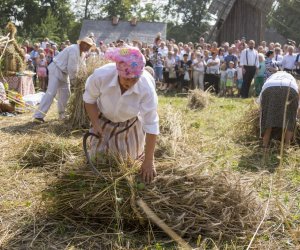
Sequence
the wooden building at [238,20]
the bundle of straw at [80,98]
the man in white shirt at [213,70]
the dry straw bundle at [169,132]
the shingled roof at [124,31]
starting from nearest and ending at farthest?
the dry straw bundle at [169,132], the bundle of straw at [80,98], the man in white shirt at [213,70], the wooden building at [238,20], the shingled roof at [124,31]

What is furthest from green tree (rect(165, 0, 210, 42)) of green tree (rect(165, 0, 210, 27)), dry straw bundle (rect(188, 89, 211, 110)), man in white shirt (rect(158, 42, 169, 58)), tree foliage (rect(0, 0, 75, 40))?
dry straw bundle (rect(188, 89, 211, 110))

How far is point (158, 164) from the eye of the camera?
3377 mm

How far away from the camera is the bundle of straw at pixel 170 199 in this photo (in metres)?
3.12

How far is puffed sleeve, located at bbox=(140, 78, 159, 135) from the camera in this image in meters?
3.20

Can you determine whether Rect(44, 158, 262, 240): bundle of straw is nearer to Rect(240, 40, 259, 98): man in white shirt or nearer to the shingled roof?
Rect(240, 40, 259, 98): man in white shirt

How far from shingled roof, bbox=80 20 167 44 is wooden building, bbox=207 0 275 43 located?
3653mm

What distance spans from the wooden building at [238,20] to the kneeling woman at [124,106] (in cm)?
2278

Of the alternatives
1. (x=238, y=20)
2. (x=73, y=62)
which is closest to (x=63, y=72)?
(x=73, y=62)

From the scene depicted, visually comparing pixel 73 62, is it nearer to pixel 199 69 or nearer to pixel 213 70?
pixel 199 69

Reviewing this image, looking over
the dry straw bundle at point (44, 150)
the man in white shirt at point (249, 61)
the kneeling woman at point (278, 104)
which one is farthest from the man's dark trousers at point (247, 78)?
the dry straw bundle at point (44, 150)

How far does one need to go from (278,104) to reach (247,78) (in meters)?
7.90

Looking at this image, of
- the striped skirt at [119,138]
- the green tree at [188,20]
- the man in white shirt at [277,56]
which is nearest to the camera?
the striped skirt at [119,138]

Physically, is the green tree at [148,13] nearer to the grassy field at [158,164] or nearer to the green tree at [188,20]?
the green tree at [188,20]

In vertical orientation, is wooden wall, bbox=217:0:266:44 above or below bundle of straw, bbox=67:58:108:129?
above
